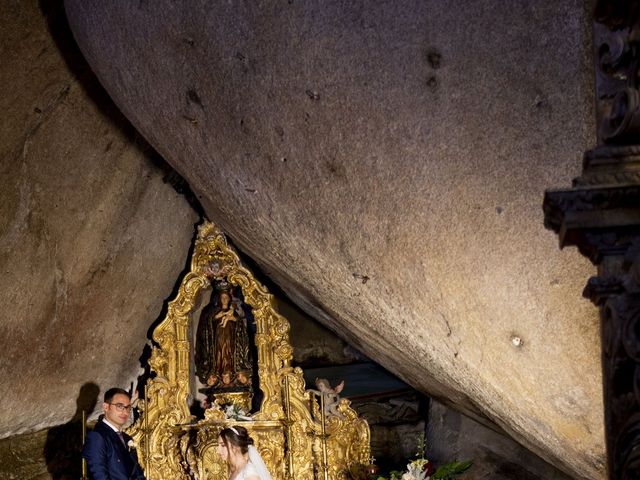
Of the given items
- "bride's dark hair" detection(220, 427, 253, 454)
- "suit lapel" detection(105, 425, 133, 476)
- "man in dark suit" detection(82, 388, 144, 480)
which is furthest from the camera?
"suit lapel" detection(105, 425, 133, 476)

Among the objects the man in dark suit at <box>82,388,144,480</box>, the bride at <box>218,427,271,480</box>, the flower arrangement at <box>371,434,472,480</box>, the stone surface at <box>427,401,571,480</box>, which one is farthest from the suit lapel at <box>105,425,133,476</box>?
the stone surface at <box>427,401,571,480</box>

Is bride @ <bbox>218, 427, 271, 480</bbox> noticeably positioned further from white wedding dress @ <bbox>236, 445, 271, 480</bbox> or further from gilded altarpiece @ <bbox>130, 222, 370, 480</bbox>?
gilded altarpiece @ <bbox>130, 222, 370, 480</bbox>

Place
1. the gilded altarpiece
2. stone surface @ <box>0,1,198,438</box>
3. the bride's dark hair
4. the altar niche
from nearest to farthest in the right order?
1. stone surface @ <box>0,1,198,438</box>
2. the bride's dark hair
3. the gilded altarpiece
4. the altar niche

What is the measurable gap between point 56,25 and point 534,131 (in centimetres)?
245

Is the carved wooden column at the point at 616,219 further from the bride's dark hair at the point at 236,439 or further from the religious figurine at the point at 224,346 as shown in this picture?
the religious figurine at the point at 224,346

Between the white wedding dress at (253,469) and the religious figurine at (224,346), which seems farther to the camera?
the religious figurine at (224,346)

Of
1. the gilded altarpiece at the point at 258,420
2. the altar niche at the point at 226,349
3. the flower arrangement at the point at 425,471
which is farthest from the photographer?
the altar niche at the point at 226,349

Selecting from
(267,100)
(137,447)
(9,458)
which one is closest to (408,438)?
(137,447)

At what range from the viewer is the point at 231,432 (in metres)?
4.54

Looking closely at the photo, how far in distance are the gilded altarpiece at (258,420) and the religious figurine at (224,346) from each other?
67 millimetres

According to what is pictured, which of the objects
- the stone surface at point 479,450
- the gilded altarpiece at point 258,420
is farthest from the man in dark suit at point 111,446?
the stone surface at point 479,450

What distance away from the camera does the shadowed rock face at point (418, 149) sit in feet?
9.47

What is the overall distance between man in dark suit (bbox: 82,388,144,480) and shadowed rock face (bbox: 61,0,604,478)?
1553mm

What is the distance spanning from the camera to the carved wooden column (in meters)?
1.80
